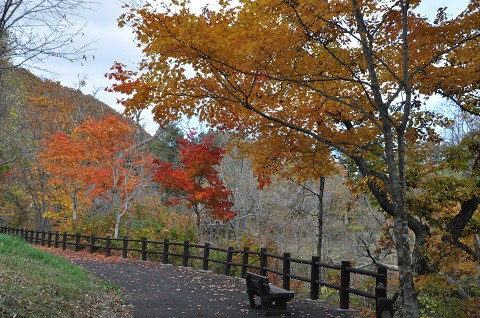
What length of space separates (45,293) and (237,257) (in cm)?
1070

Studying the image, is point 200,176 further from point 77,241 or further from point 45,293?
point 45,293

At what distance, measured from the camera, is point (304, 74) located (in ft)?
24.7

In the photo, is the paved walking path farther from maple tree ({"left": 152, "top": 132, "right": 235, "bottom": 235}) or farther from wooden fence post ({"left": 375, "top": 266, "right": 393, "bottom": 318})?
maple tree ({"left": 152, "top": 132, "right": 235, "bottom": 235})

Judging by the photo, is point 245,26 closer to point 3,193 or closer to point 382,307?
point 382,307

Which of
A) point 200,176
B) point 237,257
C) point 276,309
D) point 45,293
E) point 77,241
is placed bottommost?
point 77,241

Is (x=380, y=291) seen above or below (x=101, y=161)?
below

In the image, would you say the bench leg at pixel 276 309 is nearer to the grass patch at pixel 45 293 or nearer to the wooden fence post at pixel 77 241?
the grass patch at pixel 45 293

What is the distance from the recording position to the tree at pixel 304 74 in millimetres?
6660

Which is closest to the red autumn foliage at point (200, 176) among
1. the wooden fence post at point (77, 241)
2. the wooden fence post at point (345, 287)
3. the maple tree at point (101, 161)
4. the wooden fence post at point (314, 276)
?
the maple tree at point (101, 161)

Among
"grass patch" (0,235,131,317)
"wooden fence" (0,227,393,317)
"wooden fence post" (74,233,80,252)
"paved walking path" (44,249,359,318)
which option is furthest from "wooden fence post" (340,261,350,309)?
"wooden fence post" (74,233,80,252)

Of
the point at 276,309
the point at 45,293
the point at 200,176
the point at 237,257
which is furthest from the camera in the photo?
the point at 200,176

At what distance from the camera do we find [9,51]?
609cm

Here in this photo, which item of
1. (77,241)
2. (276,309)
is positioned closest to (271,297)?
(276,309)

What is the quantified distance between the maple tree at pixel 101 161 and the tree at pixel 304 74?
12.0 meters
